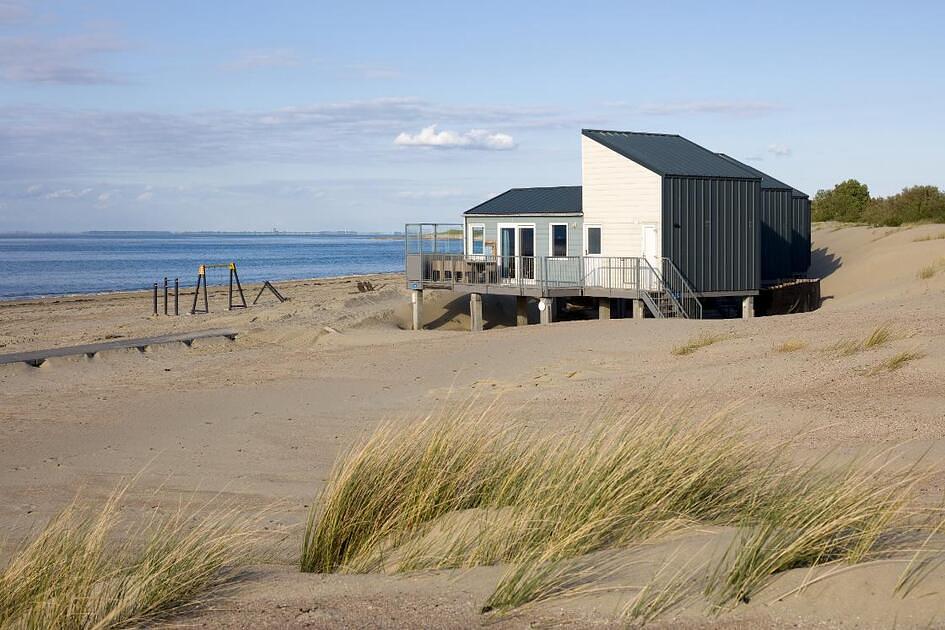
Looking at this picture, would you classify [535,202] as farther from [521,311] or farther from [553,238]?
[521,311]

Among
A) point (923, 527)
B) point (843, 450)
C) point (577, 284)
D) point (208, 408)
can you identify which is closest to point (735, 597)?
point (923, 527)

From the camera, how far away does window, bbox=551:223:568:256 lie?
29.3 metres

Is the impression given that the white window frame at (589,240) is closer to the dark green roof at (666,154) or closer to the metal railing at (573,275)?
the metal railing at (573,275)

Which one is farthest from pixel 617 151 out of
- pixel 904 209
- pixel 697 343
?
pixel 904 209

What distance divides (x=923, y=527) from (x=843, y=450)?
3.52 m

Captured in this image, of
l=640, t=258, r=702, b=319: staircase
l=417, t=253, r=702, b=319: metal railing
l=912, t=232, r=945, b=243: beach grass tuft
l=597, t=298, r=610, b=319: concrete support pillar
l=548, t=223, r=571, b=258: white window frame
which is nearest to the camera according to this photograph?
l=640, t=258, r=702, b=319: staircase

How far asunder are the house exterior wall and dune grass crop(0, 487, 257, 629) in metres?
23.9

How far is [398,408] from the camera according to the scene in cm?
1411

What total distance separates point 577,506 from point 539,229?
24398 millimetres

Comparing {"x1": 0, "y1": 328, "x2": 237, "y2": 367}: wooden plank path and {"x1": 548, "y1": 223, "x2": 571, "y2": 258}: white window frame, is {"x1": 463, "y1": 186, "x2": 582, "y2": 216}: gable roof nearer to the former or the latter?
{"x1": 548, "y1": 223, "x2": 571, "y2": 258}: white window frame

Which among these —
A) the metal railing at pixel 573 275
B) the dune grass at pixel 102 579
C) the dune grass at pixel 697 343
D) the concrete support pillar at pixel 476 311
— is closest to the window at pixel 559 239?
the metal railing at pixel 573 275

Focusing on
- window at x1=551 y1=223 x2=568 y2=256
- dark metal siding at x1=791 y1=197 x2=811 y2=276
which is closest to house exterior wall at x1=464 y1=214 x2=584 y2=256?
window at x1=551 y1=223 x2=568 y2=256

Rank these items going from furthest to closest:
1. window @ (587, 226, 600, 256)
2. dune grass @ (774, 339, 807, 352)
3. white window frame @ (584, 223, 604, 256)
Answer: window @ (587, 226, 600, 256), white window frame @ (584, 223, 604, 256), dune grass @ (774, 339, 807, 352)

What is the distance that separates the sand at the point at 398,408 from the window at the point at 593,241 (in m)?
6.55
